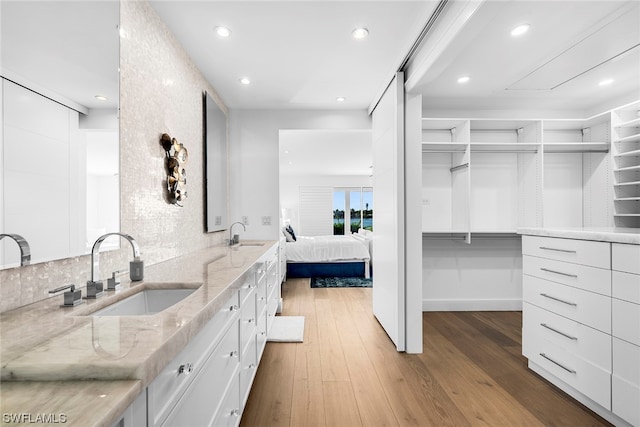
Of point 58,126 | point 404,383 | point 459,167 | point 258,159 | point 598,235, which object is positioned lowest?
point 404,383

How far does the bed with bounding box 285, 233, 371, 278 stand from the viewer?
5.60 metres

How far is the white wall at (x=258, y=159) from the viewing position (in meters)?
3.74

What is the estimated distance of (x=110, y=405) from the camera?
51 cm

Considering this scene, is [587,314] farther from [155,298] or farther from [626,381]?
[155,298]

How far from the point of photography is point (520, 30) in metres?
2.13

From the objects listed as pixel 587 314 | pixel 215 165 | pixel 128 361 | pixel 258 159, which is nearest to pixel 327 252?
pixel 258 159

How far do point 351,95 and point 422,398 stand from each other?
2868 mm

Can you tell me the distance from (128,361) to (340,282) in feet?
15.4

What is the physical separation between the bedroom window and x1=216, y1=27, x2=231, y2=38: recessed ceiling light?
7794mm

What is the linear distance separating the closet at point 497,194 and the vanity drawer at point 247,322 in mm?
2256

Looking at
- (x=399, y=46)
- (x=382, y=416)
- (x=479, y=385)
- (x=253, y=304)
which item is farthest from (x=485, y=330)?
(x=399, y=46)

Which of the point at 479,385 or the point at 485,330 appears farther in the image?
the point at 485,330

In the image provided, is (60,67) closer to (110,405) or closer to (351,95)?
(110,405)

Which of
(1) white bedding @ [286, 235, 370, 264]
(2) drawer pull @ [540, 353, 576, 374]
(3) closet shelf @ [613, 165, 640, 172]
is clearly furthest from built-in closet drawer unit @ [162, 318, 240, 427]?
(1) white bedding @ [286, 235, 370, 264]
